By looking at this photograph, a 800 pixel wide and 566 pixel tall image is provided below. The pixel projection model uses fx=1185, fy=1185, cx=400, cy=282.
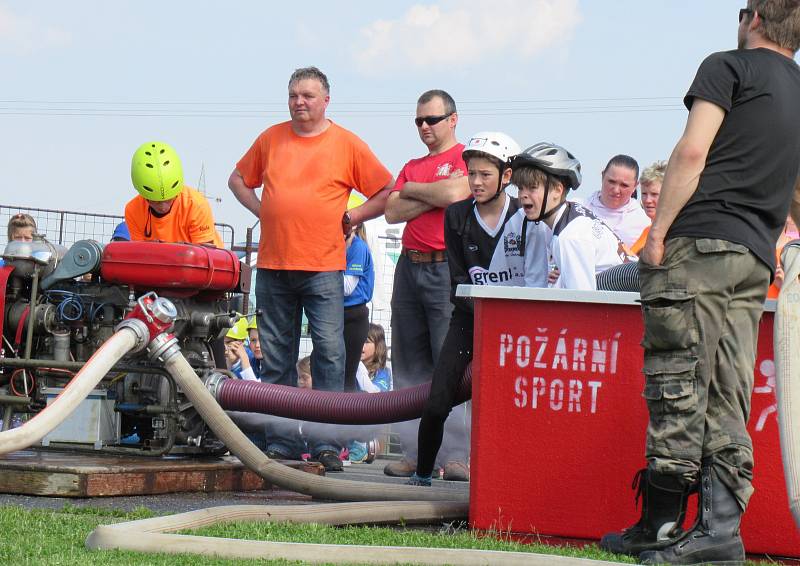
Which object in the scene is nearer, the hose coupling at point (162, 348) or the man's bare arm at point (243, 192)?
the hose coupling at point (162, 348)

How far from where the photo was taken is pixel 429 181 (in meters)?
7.44

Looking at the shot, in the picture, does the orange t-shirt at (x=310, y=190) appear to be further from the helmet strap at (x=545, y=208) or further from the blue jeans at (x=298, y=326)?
the helmet strap at (x=545, y=208)

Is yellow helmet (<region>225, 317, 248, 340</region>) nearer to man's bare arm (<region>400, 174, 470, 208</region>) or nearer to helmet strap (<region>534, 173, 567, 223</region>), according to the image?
man's bare arm (<region>400, 174, 470, 208</region>)

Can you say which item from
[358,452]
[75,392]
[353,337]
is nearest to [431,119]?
[353,337]

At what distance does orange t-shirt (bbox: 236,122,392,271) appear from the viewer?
24.5 feet

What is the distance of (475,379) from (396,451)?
229 inches

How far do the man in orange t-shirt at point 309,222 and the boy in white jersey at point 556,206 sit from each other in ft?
5.85

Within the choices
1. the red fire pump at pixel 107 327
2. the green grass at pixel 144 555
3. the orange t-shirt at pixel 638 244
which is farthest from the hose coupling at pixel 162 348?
the orange t-shirt at pixel 638 244

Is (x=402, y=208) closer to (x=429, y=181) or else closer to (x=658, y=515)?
(x=429, y=181)

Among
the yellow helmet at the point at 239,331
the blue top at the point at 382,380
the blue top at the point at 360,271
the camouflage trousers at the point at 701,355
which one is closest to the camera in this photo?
the camouflage trousers at the point at 701,355

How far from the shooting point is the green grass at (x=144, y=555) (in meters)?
3.95

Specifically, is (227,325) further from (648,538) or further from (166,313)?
(648,538)

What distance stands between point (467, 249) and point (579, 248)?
98 centimetres

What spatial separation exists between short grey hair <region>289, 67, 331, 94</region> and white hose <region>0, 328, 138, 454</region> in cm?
243
